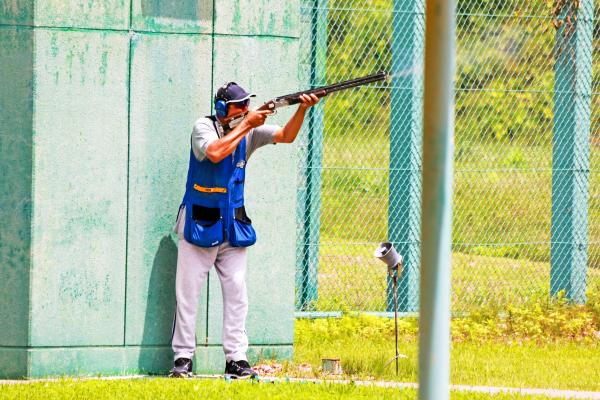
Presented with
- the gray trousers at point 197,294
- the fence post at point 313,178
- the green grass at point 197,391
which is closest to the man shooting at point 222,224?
the gray trousers at point 197,294

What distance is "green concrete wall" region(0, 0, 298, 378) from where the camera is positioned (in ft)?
28.0

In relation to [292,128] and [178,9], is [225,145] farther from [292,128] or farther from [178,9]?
[178,9]

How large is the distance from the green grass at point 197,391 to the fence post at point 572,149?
157 inches

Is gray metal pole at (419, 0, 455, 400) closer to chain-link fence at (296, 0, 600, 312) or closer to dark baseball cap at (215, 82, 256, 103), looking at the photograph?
dark baseball cap at (215, 82, 256, 103)

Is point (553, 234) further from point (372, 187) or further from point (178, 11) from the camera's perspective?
point (178, 11)

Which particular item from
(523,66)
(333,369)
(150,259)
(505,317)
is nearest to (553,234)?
(505,317)

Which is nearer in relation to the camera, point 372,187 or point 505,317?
point 505,317

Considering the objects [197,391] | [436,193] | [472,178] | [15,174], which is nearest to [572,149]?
[472,178]

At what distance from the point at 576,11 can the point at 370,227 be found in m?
2.97

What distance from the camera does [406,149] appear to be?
36.5ft

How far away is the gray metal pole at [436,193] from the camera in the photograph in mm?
3805

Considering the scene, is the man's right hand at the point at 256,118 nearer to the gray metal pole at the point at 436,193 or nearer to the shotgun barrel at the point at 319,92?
the shotgun barrel at the point at 319,92

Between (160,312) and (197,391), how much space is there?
4.16 feet

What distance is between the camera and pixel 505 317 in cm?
1114
